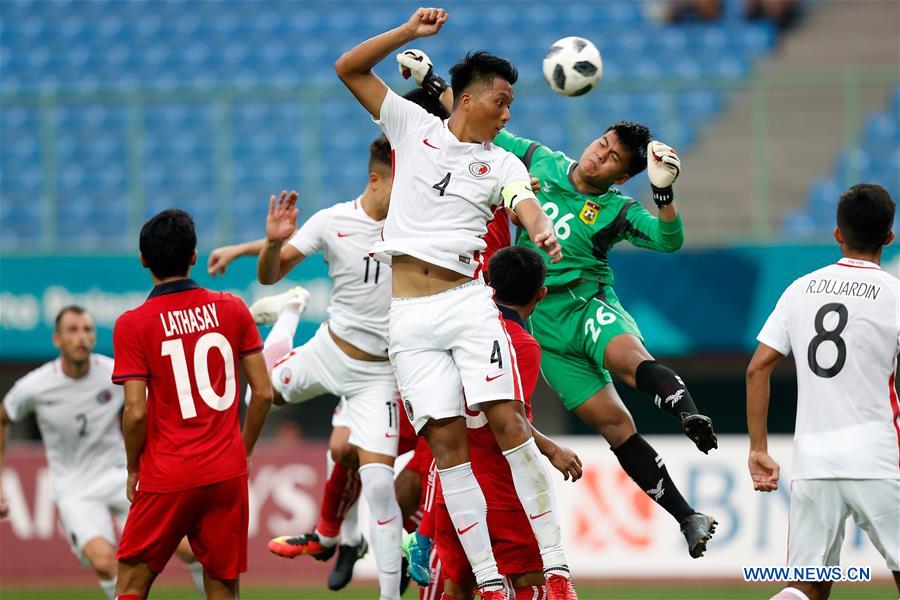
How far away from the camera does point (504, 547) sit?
6703 mm

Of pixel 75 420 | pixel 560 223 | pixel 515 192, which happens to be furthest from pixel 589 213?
pixel 75 420

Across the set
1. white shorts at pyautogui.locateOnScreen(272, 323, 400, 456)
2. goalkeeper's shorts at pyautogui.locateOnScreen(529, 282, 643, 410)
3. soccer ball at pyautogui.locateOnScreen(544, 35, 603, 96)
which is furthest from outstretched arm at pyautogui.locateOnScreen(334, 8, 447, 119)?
white shorts at pyautogui.locateOnScreen(272, 323, 400, 456)

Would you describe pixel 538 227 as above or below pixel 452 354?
above

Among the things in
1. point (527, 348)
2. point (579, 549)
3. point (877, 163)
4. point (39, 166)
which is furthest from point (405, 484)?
point (39, 166)

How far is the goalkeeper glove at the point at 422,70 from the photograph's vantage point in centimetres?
756

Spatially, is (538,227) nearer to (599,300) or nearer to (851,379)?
(851,379)

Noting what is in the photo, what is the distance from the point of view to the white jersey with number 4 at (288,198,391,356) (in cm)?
838

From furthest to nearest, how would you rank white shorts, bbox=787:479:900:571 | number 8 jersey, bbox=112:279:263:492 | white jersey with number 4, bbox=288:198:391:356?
1. white jersey with number 4, bbox=288:198:391:356
2. number 8 jersey, bbox=112:279:263:492
3. white shorts, bbox=787:479:900:571

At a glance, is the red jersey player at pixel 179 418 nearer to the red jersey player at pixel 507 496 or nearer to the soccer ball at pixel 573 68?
the red jersey player at pixel 507 496

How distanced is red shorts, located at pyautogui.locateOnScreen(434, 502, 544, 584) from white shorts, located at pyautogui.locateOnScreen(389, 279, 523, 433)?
59 centimetres

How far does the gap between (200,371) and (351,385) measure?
78.0 inches

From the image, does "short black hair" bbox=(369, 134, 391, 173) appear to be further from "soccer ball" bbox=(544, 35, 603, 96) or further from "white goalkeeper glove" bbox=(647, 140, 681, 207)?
"white goalkeeper glove" bbox=(647, 140, 681, 207)

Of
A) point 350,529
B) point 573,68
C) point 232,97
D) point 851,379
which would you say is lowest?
point 350,529

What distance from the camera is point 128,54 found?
19828 millimetres
